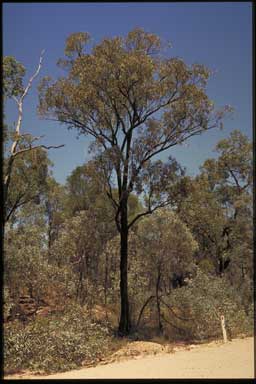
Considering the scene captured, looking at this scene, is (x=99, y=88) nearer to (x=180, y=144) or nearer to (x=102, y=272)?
(x=180, y=144)

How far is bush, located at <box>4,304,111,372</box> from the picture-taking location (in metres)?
10.7

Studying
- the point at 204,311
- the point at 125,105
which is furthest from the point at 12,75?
the point at 204,311

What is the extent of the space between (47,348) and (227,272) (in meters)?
12.7

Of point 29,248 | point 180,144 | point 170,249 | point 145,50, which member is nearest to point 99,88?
point 145,50

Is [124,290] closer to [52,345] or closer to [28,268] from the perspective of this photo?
[28,268]

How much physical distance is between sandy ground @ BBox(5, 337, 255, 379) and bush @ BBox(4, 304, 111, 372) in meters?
0.73

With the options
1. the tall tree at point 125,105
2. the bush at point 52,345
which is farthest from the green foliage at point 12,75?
the bush at point 52,345

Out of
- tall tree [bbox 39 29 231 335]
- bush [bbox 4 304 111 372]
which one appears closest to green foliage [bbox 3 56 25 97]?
tall tree [bbox 39 29 231 335]

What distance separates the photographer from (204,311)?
48.3ft

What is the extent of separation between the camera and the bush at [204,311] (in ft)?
47.9

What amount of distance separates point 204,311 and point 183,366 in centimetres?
529

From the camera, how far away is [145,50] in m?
14.8

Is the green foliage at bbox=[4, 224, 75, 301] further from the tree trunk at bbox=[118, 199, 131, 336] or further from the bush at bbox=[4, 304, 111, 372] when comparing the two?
the tree trunk at bbox=[118, 199, 131, 336]

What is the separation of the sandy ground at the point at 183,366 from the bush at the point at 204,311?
2591 mm
